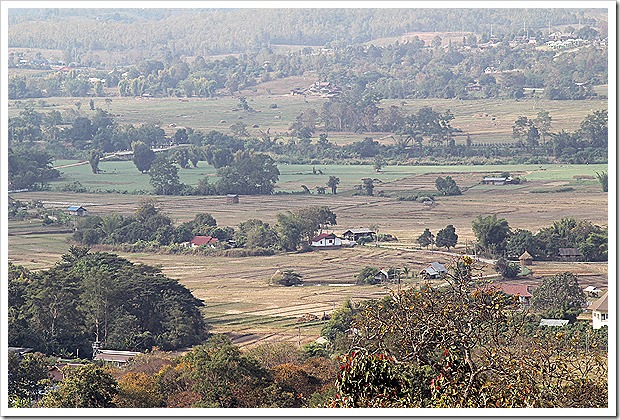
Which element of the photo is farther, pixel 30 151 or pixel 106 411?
pixel 30 151

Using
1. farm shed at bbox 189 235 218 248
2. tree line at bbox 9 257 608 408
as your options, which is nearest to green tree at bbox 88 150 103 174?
farm shed at bbox 189 235 218 248

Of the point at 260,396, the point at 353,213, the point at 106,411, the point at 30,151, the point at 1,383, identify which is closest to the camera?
the point at 106,411

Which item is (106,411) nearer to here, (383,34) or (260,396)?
(260,396)


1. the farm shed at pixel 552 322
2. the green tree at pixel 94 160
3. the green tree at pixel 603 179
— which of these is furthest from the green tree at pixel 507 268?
the green tree at pixel 94 160

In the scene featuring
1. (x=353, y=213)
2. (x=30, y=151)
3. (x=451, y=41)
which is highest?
(x=451, y=41)

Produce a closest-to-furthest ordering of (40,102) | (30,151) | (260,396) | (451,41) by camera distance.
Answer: (260,396)
(30,151)
(40,102)
(451,41)

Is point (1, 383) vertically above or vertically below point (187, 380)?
above

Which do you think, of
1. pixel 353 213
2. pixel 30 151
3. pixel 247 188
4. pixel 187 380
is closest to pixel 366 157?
pixel 247 188
